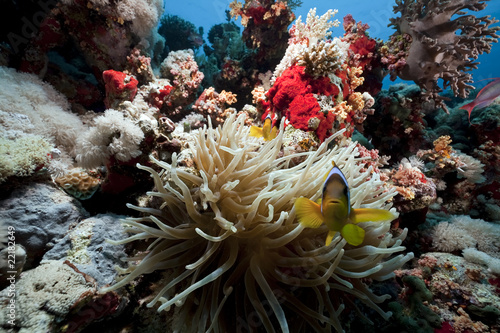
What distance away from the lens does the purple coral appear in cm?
381

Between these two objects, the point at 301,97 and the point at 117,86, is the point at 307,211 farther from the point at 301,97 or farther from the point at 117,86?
the point at 117,86

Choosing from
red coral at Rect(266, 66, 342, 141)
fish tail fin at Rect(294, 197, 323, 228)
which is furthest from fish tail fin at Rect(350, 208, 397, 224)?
red coral at Rect(266, 66, 342, 141)

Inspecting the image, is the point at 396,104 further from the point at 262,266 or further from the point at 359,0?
the point at 359,0

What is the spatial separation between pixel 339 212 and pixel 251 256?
2.72 ft

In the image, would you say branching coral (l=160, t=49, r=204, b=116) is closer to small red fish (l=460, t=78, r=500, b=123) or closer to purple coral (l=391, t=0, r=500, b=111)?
purple coral (l=391, t=0, r=500, b=111)

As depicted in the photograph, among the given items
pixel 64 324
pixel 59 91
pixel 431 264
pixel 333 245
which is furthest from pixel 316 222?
pixel 59 91

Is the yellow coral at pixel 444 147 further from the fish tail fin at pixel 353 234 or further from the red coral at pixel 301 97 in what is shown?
the fish tail fin at pixel 353 234

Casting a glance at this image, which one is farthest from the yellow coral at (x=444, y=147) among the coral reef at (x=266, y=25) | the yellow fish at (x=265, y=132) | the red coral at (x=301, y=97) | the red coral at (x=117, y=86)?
the red coral at (x=117, y=86)

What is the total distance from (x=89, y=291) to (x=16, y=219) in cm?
91

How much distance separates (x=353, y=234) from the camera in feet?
3.72

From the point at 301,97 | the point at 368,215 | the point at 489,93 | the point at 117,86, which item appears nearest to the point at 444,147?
the point at 489,93

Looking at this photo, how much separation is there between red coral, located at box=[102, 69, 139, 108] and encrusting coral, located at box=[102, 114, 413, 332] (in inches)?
91.4

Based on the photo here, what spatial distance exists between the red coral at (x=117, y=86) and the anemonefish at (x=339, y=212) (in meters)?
3.40

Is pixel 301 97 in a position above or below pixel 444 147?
above
